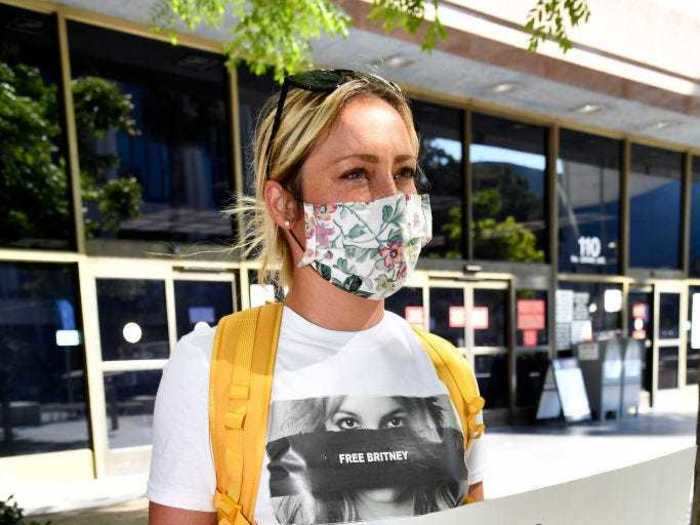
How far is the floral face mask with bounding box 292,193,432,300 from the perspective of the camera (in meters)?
1.16

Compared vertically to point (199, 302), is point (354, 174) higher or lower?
higher

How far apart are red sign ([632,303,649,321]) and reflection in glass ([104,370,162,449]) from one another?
8012 millimetres

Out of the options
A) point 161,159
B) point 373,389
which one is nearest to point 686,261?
point 161,159

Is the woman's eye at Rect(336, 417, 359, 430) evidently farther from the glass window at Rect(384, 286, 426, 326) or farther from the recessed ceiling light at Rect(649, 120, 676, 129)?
the recessed ceiling light at Rect(649, 120, 676, 129)

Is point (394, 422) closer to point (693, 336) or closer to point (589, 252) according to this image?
point (589, 252)

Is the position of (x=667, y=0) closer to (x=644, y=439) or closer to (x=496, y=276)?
(x=496, y=276)

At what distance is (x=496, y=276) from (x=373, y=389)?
757 centimetres

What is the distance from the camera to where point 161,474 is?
97cm

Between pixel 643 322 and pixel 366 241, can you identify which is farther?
pixel 643 322

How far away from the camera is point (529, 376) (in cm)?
863

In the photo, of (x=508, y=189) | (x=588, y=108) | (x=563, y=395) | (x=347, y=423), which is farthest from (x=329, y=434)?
(x=588, y=108)

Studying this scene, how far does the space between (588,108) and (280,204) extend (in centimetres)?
849

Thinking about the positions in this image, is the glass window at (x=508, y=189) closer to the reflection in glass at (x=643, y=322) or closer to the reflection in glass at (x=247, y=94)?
the reflection in glass at (x=643, y=322)

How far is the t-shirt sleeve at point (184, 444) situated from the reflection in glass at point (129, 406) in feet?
16.6
